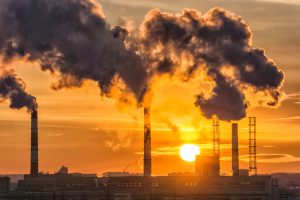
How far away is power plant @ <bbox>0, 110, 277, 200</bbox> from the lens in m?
143

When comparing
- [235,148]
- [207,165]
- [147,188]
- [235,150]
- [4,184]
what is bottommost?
[147,188]

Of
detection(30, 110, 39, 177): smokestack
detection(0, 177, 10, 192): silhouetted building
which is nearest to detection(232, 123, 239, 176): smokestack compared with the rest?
detection(30, 110, 39, 177): smokestack

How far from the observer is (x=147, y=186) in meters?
156

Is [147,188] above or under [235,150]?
under

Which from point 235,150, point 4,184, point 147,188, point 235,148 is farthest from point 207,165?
point 4,184

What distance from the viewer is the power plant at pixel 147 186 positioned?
14338 centimetres

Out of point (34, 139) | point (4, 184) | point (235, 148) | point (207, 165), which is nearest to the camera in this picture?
point (34, 139)

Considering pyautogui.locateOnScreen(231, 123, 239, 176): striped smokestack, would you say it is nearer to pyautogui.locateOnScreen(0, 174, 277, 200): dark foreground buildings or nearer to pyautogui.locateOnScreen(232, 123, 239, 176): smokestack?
pyautogui.locateOnScreen(232, 123, 239, 176): smokestack

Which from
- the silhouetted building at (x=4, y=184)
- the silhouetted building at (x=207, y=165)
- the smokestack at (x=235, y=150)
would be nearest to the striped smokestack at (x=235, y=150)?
the smokestack at (x=235, y=150)

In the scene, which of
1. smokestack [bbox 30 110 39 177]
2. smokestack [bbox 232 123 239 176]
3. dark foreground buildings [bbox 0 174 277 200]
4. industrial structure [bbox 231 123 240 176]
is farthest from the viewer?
industrial structure [bbox 231 123 240 176]

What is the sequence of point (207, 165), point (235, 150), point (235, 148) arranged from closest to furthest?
point (207, 165)
point (235, 150)
point (235, 148)

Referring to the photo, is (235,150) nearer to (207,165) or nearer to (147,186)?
(207,165)

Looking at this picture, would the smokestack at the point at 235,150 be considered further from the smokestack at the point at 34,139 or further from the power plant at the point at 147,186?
the smokestack at the point at 34,139

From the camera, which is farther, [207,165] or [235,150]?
[235,150]
